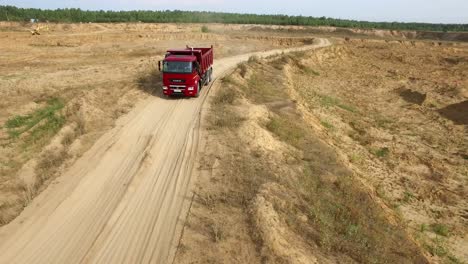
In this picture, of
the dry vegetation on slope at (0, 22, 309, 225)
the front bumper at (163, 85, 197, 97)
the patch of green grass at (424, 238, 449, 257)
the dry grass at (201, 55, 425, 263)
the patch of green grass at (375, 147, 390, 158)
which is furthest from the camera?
the front bumper at (163, 85, 197, 97)

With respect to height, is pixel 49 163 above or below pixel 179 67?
below

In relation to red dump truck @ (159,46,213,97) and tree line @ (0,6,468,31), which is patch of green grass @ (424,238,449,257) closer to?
red dump truck @ (159,46,213,97)

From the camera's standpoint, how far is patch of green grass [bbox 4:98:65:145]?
71.8 feet

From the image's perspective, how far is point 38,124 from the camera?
23547mm

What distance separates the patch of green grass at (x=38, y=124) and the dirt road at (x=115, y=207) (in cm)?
447

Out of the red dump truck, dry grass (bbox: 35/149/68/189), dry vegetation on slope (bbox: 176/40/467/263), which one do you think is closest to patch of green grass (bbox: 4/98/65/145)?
dry grass (bbox: 35/149/68/189)

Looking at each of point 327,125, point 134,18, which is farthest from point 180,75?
point 134,18

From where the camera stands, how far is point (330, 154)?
19359 mm

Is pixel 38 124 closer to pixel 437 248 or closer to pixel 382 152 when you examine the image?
pixel 382 152

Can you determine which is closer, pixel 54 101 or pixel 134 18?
pixel 54 101

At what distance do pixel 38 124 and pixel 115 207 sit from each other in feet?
42.0

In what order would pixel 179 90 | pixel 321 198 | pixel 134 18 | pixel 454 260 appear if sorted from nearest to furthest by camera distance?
1. pixel 454 260
2. pixel 321 198
3. pixel 179 90
4. pixel 134 18

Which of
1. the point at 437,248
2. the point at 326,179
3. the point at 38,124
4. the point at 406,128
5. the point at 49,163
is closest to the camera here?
the point at 437,248

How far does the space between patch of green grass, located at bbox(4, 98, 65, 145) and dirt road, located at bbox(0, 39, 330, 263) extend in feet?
14.7
